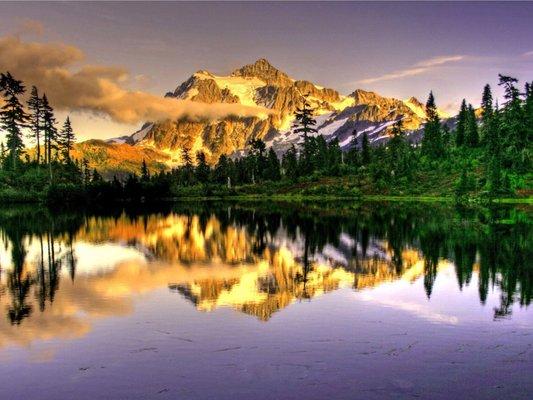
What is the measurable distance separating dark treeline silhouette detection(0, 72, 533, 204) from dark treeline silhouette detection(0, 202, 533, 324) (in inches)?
1597

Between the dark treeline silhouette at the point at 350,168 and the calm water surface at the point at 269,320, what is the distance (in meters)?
66.8

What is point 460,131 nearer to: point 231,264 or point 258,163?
point 258,163

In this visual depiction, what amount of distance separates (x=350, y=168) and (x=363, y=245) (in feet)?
369

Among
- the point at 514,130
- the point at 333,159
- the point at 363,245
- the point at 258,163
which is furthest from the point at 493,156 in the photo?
the point at 258,163

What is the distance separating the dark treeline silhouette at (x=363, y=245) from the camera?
1033 inches

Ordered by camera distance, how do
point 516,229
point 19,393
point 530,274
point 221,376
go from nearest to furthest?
point 19,393 → point 221,376 → point 530,274 → point 516,229

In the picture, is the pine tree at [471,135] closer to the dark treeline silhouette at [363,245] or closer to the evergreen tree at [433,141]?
the evergreen tree at [433,141]

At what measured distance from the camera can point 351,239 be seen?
45.1 meters

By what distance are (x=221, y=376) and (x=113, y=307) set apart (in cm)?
974

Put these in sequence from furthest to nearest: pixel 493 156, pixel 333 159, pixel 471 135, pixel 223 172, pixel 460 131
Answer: pixel 223 172 < pixel 333 159 < pixel 460 131 < pixel 471 135 < pixel 493 156

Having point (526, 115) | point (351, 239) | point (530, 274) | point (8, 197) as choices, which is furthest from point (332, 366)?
point (526, 115)

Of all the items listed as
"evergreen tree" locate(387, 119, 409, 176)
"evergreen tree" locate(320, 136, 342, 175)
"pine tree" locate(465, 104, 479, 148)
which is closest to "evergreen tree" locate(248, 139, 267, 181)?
"evergreen tree" locate(320, 136, 342, 175)

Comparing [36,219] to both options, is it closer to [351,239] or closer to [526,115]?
[351,239]

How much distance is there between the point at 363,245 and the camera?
1633 inches
